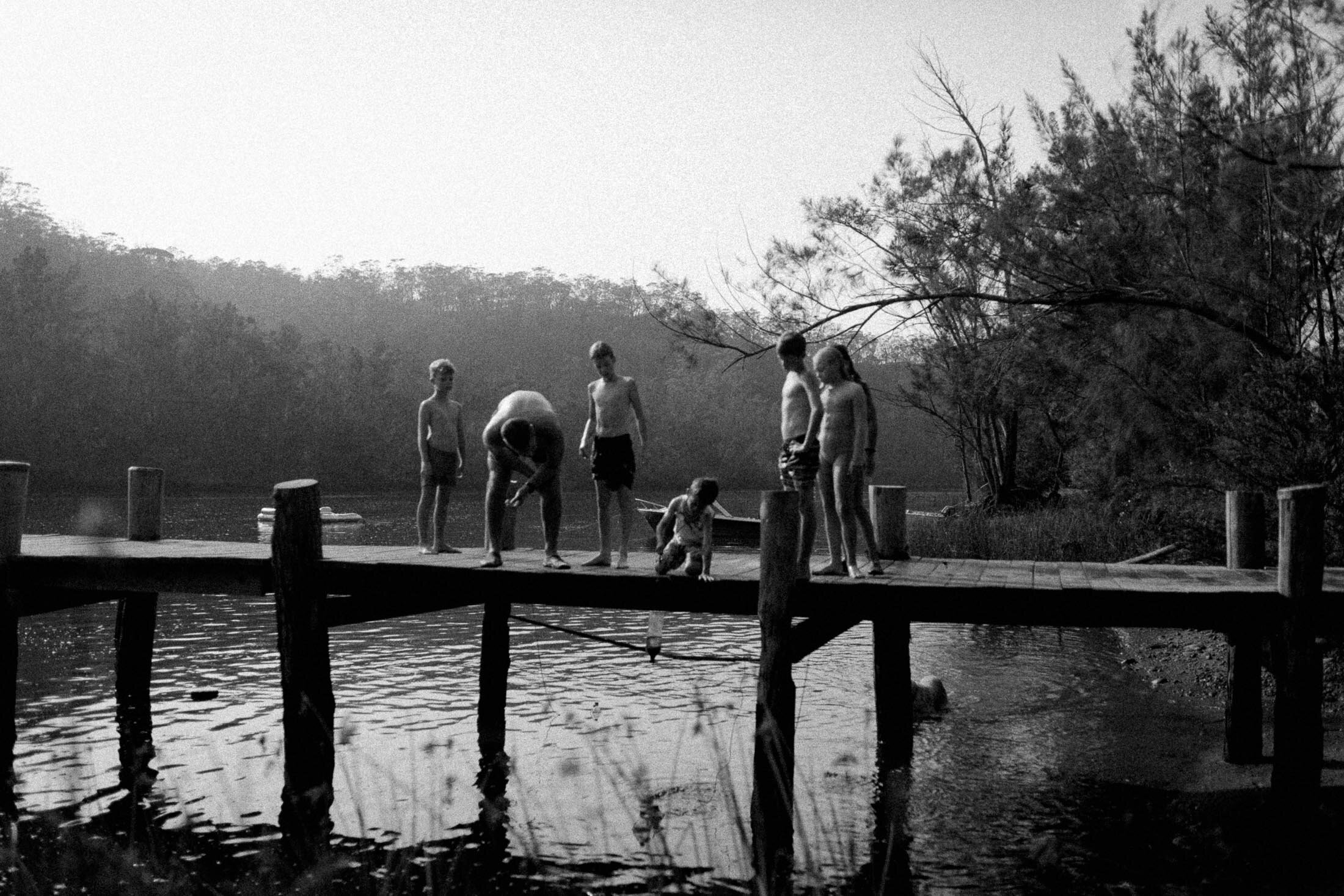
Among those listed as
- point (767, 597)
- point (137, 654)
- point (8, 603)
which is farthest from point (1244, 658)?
point (137, 654)

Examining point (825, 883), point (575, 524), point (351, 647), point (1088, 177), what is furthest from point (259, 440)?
point (825, 883)

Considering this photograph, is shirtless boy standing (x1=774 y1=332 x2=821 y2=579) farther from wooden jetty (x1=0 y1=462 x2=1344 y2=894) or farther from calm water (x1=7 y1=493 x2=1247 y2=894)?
calm water (x1=7 y1=493 x2=1247 y2=894)

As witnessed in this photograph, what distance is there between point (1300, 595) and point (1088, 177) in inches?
327

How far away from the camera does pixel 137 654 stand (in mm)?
13148

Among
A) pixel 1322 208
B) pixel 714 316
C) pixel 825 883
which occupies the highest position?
pixel 1322 208

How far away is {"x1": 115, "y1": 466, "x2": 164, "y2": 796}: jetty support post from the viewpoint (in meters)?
10.6

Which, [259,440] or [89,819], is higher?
[259,440]

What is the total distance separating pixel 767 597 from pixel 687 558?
881mm

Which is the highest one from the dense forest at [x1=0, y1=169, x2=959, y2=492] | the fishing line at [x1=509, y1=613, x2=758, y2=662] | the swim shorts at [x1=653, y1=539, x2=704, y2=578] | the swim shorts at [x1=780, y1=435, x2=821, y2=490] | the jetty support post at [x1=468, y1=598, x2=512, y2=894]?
the dense forest at [x1=0, y1=169, x2=959, y2=492]

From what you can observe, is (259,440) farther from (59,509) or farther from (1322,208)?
(1322,208)

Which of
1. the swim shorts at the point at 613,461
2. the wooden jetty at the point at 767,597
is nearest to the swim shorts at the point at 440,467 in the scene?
the wooden jetty at the point at 767,597

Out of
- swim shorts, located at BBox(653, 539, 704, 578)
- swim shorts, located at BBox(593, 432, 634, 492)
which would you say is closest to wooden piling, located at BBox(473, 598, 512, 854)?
swim shorts, located at BBox(593, 432, 634, 492)

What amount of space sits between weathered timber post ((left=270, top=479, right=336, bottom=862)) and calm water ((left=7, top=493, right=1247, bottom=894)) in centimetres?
44

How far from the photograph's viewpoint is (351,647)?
17.1m
